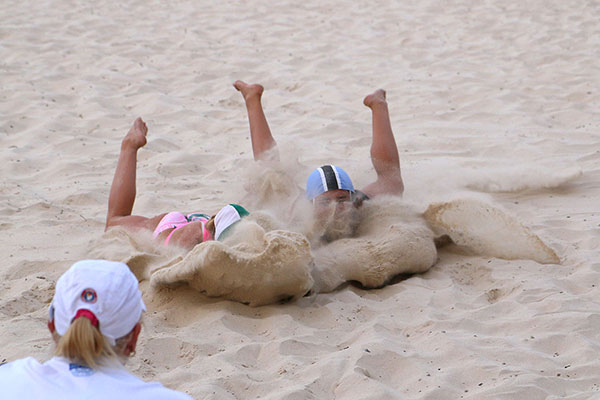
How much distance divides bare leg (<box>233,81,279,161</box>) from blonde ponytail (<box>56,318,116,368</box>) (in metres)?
2.83

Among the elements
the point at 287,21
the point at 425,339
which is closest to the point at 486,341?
the point at 425,339

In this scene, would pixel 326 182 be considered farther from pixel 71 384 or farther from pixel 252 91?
pixel 71 384

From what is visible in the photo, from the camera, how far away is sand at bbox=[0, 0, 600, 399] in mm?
2777

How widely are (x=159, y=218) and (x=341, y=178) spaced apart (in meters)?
0.97

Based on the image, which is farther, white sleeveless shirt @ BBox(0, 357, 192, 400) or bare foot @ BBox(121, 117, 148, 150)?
bare foot @ BBox(121, 117, 148, 150)

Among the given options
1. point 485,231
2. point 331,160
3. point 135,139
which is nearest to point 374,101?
point 331,160

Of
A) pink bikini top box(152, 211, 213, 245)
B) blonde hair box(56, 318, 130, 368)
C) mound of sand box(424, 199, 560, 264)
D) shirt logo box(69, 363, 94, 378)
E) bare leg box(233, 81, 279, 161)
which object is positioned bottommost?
mound of sand box(424, 199, 560, 264)

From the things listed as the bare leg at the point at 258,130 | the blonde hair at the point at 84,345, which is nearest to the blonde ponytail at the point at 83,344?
the blonde hair at the point at 84,345

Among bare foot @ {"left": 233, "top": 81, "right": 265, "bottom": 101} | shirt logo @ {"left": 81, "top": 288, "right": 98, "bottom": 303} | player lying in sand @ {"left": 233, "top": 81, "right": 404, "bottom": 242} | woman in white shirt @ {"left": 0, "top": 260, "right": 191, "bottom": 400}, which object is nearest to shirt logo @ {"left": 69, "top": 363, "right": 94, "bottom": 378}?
woman in white shirt @ {"left": 0, "top": 260, "right": 191, "bottom": 400}

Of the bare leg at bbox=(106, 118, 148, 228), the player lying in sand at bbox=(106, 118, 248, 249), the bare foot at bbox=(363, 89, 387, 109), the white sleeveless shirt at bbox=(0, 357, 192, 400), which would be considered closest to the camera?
the white sleeveless shirt at bbox=(0, 357, 192, 400)

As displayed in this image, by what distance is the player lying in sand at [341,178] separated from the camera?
3.85m

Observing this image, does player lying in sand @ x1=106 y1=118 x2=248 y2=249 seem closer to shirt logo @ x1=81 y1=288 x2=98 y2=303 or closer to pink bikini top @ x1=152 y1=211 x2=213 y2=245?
pink bikini top @ x1=152 y1=211 x2=213 y2=245

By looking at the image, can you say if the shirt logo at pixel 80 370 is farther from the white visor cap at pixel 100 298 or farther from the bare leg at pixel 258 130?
the bare leg at pixel 258 130

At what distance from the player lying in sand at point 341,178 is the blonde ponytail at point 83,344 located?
2226 millimetres
